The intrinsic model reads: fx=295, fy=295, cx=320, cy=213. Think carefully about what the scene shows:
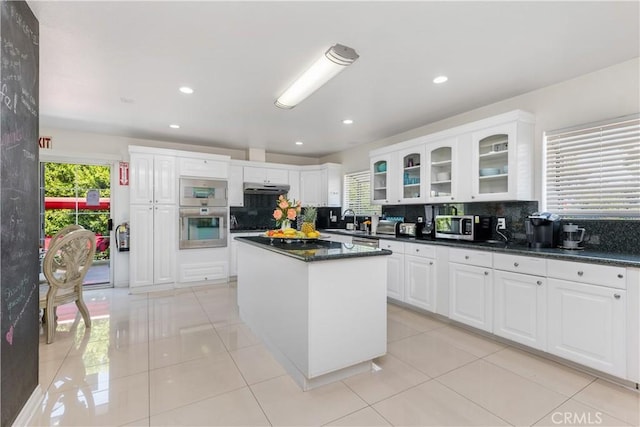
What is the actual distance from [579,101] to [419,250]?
2061mm

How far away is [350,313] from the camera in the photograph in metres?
2.19

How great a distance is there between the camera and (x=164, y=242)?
15.2 ft

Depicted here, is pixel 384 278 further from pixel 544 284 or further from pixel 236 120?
pixel 236 120

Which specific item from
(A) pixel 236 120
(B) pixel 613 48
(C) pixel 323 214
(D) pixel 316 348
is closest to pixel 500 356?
(D) pixel 316 348

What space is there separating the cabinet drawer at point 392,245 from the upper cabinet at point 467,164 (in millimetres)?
Result: 653

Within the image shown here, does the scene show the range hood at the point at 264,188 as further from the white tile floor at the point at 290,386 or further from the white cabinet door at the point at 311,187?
the white tile floor at the point at 290,386

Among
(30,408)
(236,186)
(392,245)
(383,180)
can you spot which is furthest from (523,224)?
(236,186)

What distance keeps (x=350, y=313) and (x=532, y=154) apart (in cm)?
252

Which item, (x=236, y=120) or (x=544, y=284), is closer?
(x=544, y=284)

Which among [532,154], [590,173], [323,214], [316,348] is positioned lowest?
[316,348]

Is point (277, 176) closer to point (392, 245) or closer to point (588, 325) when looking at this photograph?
point (392, 245)

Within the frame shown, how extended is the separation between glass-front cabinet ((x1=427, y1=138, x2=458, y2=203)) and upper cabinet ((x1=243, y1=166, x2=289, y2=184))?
297 cm

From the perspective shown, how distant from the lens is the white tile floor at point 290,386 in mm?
1763

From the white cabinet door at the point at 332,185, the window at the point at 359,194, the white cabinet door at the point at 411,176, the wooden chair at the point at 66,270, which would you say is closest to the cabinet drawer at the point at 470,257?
the white cabinet door at the point at 411,176
